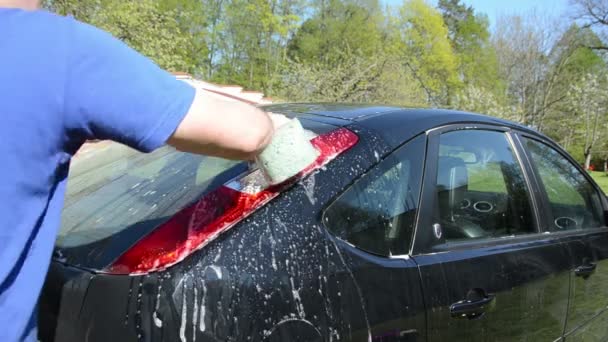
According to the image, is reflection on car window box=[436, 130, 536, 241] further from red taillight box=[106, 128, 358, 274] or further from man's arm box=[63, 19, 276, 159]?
man's arm box=[63, 19, 276, 159]

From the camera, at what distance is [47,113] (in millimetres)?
910

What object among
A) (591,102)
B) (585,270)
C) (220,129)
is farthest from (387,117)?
(591,102)

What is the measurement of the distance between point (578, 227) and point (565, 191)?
8.4 inches

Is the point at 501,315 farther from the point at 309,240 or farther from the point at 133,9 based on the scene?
the point at 133,9

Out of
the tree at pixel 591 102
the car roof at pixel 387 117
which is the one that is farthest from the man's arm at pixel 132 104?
the tree at pixel 591 102

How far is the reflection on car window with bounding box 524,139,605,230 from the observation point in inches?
103

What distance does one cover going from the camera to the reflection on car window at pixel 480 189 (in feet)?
6.67

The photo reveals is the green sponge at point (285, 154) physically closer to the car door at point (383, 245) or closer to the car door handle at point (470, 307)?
the car door at point (383, 245)

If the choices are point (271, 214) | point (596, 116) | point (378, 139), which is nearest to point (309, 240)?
point (271, 214)

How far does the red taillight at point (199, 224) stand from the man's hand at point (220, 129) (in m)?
0.28

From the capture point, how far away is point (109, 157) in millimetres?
2312

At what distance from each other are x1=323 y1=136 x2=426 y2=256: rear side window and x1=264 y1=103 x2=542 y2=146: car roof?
0.19 ft

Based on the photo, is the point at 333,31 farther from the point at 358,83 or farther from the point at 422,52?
the point at 358,83

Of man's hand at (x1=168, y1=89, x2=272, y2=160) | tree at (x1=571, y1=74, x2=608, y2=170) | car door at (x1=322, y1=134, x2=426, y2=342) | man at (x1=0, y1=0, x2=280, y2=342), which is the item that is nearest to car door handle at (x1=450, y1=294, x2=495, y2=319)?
car door at (x1=322, y1=134, x2=426, y2=342)
